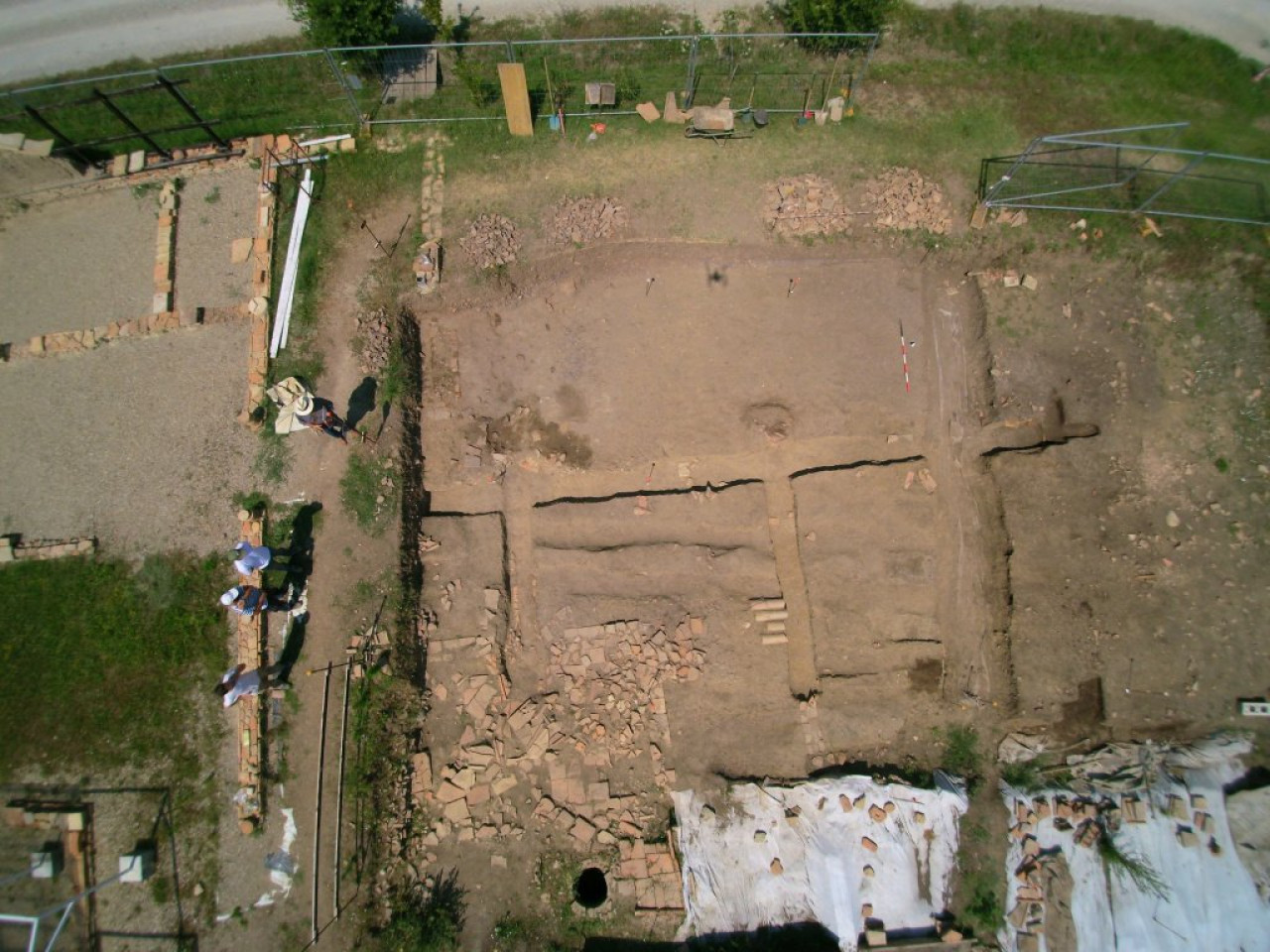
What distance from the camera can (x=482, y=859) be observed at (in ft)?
38.1

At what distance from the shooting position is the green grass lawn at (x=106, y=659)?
37.9 ft

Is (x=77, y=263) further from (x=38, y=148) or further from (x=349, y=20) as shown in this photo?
(x=349, y=20)

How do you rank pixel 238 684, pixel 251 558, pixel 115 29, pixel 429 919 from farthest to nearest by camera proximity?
pixel 115 29 → pixel 251 558 → pixel 238 684 → pixel 429 919

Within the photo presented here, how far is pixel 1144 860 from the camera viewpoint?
10938mm

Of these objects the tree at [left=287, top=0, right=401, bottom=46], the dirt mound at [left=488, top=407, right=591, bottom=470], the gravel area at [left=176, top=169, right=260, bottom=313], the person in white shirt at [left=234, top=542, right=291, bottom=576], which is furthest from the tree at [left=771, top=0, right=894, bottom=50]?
the person in white shirt at [left=234, top=542, right=291, bottom=576]

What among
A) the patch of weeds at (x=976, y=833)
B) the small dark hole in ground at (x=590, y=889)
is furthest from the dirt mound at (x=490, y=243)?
the patch of weeds at (x=976, y=833)

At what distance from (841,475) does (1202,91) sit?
12.3m

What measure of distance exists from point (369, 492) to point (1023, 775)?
13518mm

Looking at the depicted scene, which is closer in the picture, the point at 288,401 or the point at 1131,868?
the point at 1131,868

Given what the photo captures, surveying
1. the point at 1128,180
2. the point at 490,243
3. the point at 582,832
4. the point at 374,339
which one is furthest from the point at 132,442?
the point at 1128,180

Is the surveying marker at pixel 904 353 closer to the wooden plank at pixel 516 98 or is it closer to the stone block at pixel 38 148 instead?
the wooden plank at pixel 516 98

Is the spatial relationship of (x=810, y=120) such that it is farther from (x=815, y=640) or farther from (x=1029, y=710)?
(x=1029, y=710)

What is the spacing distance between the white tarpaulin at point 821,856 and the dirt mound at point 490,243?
467 inches

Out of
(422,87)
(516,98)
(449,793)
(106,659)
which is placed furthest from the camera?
(422,87)
